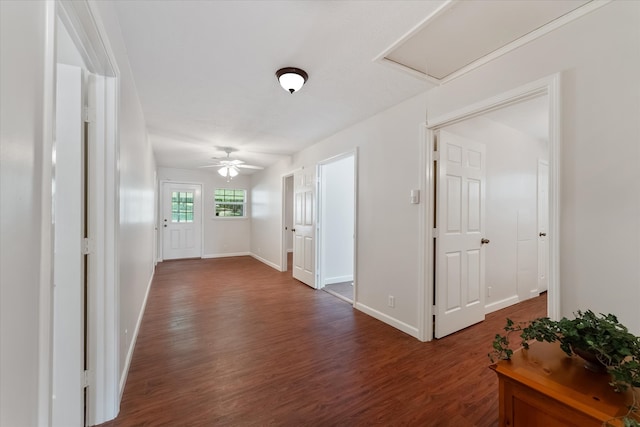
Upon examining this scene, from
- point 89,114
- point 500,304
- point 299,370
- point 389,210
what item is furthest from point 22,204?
point 500,304

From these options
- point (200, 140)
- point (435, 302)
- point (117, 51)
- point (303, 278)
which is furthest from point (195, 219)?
Answer: point (435, 302)

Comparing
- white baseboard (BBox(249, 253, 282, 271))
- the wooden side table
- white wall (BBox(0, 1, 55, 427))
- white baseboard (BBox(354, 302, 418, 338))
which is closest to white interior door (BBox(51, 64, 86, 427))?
white wall (BBox(0, 1, 55, 427))

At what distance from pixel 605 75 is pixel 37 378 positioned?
2.81 m

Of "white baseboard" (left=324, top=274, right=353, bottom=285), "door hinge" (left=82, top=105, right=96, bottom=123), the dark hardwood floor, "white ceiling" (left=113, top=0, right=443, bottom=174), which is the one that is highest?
"white ceiling" (left=113, top=0, right=443, bottom=174)

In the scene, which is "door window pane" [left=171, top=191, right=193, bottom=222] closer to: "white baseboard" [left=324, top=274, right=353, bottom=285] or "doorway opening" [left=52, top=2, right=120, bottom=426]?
"white baseboard" [left=324, top=274, right=353, bottom=285]

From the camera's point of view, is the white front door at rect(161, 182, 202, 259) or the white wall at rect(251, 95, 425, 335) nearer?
the white wall at rect(251, 95, 425, 335)

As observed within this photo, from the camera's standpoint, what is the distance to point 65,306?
1.46 m

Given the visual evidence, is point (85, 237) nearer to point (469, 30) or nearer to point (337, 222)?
point (469, 30)

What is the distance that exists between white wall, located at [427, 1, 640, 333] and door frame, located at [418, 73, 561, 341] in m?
0.03

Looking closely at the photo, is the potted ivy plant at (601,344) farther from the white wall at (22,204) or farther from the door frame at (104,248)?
the door frame at (104,248)

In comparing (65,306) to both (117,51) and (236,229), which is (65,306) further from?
(236,229)

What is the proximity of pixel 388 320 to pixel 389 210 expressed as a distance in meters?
1.25

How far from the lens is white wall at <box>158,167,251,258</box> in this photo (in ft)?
23.2

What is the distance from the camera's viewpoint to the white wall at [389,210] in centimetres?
275
